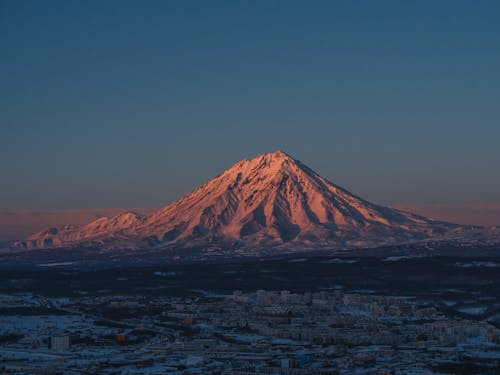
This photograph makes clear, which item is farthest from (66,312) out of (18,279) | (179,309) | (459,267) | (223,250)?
(223,250)

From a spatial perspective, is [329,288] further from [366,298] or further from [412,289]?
[366,298]

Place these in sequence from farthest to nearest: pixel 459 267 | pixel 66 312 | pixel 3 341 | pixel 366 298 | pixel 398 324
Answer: pixel 459 267, pixel 366 298, pixel 66 312, pixel 398 324, pixel 3 341

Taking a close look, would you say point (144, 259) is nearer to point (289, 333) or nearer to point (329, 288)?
point (329, 288)

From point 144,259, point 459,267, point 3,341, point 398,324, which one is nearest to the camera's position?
point 3,341

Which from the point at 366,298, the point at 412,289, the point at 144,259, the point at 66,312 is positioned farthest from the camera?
the point at 144,259

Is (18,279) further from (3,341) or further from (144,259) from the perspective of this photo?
(3,341)

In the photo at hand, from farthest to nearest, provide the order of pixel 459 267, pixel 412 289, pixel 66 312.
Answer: pixel 459 267 → pixel 412 289 → pixel 66 312

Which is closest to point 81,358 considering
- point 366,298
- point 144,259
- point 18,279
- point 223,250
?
point 366,298

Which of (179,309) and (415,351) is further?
(179,309)

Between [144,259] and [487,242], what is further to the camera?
[487,242]
